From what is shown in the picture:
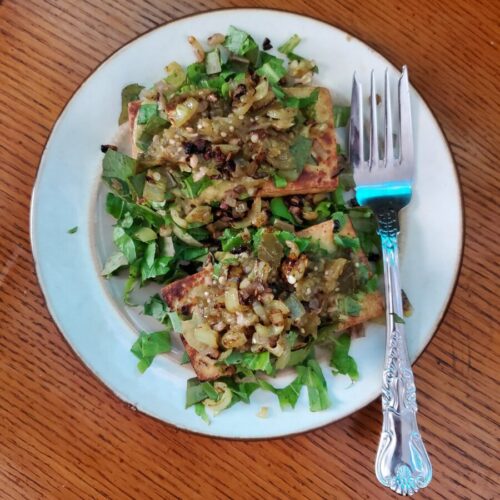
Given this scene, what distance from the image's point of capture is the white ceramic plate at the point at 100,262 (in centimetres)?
191

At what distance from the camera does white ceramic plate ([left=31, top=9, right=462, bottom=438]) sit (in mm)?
1910

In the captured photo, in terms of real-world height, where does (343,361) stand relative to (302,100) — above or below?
below

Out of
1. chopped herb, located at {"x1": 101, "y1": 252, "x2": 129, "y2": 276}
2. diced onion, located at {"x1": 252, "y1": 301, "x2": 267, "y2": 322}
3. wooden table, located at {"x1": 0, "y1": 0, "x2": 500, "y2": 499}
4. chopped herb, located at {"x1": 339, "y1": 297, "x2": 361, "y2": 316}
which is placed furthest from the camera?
wooden table, located at {"x1": 0, "y1": 0, "x2": 500, "y2": 499}

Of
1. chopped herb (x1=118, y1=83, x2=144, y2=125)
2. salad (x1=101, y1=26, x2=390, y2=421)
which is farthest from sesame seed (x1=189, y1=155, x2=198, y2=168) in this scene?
chopped herb (x1=118, y1=83, x2=144, y2=125)

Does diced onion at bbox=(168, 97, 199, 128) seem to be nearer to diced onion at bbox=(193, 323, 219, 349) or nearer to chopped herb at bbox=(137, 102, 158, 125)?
chopped herb at bbox=(137, 102, 158, 125)

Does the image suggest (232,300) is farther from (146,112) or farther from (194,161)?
(146,112)

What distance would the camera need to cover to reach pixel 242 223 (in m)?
1.93

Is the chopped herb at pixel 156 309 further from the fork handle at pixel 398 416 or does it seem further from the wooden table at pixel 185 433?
the fork handle at pixel 398 416

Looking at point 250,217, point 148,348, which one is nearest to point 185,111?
point 250,217

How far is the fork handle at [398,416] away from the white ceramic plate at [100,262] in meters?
0.06

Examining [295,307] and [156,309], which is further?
[156,309]

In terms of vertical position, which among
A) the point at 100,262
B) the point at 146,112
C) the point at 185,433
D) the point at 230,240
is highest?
the point at 146,112

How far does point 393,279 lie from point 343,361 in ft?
1.06

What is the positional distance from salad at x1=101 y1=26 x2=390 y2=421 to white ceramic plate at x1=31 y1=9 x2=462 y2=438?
0.05 meters
